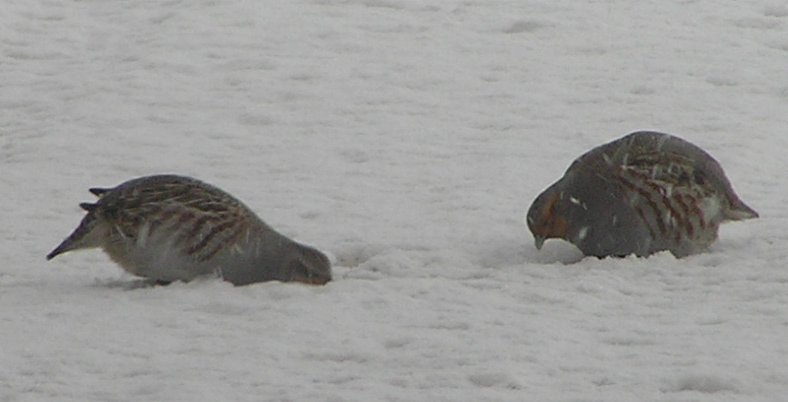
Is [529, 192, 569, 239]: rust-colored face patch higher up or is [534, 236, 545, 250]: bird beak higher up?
[529, 192, 569, 239]: rust-colored face patch

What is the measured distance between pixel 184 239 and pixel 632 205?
1.88 metres

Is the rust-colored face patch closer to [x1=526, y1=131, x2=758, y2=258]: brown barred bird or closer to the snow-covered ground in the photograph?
[x1=526, y1=131, x2=758, y2=258]: brown barred bird

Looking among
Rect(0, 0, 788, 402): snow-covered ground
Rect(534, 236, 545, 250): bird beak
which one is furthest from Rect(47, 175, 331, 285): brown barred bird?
Rect(534, 236, 545, 250): bird beak

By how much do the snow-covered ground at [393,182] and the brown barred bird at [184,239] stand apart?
0.14 metres

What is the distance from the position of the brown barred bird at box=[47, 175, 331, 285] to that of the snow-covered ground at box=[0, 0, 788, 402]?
145mm

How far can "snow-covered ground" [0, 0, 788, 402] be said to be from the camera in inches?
191

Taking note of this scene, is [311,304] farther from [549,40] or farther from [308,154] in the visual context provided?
[549,40]

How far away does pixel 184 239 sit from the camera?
5984mm

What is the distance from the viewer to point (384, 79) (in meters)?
10.2

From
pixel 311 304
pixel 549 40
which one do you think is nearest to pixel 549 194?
pixel 311 304

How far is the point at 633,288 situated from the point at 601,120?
3590mm

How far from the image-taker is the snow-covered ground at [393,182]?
4.84 metres

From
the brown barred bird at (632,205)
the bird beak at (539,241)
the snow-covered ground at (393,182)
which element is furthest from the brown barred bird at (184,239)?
the brown barred bird at (632,205)

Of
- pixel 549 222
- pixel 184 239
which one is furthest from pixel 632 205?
pixel 184 239
